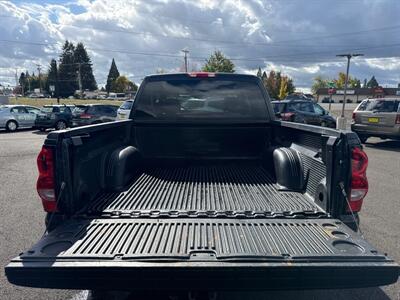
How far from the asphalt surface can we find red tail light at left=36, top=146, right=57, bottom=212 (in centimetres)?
101

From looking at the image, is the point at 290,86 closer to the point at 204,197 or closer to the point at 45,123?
the point at 45,123

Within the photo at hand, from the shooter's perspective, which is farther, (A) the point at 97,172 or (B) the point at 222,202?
(A) the point at 97,172

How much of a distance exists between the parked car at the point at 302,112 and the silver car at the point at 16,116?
14.8 metres

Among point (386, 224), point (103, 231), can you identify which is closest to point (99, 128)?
point (103, 231)

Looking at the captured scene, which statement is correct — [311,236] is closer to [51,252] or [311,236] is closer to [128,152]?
[51,252]

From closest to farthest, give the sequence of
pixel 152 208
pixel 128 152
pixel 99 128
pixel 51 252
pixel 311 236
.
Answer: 1. pixel 51 252
2. pixel 311 236
3. pixel 152 208
4. pixel 99 128
5. pixel 128 152

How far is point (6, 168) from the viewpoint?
8.87m

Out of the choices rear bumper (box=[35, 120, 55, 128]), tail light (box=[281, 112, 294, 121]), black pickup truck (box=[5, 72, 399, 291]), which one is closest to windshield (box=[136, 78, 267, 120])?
black pickup truck (box=[5, 72, 399, 291])

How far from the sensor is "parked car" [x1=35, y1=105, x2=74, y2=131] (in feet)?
61.1

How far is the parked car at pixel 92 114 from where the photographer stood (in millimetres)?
17667

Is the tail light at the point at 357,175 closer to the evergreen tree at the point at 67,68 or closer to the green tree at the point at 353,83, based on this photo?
the evergreen tree at the point at 67,68

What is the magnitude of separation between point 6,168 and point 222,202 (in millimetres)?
8174

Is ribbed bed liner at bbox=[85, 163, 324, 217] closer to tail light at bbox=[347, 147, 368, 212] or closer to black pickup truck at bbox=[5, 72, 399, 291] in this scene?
black pickup truck at bbox=[5, 72, 399, 291]

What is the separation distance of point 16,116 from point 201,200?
19605mm
